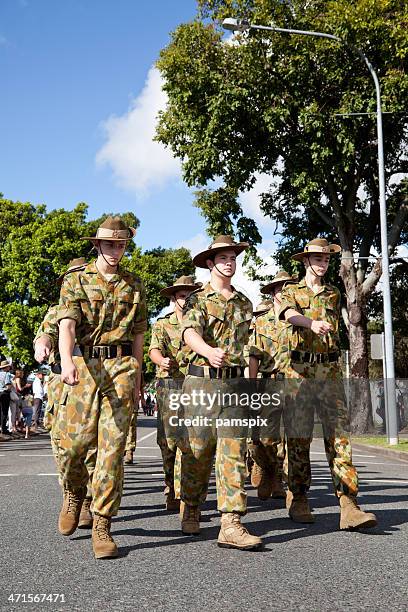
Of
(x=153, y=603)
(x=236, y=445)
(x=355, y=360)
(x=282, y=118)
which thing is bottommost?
(x=153, y=603)

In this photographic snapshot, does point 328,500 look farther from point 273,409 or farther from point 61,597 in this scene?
point 61,597

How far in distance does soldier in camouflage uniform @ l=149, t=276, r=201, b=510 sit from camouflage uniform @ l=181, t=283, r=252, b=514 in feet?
6.02

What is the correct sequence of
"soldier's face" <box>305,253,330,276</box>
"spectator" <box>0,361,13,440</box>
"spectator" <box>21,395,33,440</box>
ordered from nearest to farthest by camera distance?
"soldier's face" <box>305,253,330,276</box> < "spectator" <box>0,361,13,440</box> < "spectator" <box>21,395,33,440</box>

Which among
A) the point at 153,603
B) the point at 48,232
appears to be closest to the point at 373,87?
the point at 153,603

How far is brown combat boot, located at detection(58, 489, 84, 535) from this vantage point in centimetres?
580

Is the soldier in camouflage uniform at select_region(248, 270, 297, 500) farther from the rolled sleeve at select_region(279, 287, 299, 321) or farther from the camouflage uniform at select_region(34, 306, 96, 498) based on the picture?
the camouflage uniform at select_region(34, 306, 96, 498)

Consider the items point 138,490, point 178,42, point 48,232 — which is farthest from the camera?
point 48,232

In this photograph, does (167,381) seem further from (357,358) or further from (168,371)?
(357,358)

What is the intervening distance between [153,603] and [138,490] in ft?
16.9

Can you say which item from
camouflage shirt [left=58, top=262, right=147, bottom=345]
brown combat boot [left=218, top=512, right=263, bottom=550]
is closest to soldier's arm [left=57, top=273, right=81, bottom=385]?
camouflage shirt [left=58, top=262, right=147, bottom=345]

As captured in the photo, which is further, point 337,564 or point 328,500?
point 328,500

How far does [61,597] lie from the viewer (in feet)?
13.4

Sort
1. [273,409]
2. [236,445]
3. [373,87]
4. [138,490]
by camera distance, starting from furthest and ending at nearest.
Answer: [373,87], [138,490], [273,409], [236,445]

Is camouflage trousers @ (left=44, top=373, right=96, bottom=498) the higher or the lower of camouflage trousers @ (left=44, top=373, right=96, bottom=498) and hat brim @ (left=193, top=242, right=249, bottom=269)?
the lower
